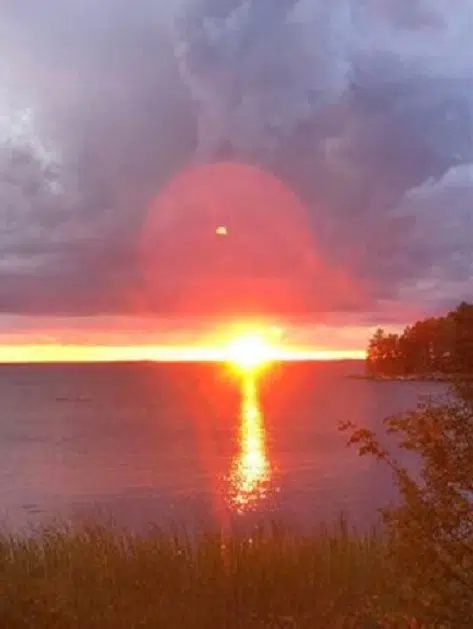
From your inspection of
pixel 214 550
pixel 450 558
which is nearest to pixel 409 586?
pixel 450 558

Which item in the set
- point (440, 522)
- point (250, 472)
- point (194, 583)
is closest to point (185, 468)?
point (250, 472)

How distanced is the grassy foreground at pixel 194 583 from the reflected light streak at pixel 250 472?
3159cm

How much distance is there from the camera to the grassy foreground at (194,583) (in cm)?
1120

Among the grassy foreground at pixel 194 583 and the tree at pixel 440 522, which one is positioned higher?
the tree at pixel 440 522

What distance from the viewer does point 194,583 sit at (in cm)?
1323

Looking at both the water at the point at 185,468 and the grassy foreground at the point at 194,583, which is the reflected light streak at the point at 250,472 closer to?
the water at the point at 185,468

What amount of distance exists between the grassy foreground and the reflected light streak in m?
31.6

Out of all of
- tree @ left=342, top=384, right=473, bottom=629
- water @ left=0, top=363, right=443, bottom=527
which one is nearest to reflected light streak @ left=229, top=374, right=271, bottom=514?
water @ left=0, top=363, right=443, bottom=527

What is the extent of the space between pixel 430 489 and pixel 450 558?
536mm

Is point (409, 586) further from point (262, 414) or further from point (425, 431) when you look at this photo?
point (262, 414)

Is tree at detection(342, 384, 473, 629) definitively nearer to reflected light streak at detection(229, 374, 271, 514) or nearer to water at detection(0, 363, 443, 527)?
water at detection(0, 363, 443, 527)

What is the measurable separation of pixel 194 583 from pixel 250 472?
53.6 meters

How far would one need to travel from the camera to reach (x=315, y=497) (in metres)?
51.7

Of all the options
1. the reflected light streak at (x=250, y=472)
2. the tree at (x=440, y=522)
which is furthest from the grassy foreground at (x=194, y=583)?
the reflected light streak at (x=250, y=472)
